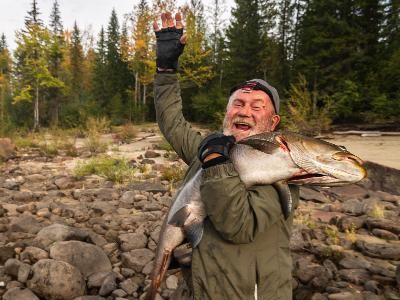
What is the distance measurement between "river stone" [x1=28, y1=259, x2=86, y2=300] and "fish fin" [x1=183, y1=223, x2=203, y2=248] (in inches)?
81.2

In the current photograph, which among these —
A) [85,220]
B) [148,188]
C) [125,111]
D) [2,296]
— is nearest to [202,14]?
[125,111]

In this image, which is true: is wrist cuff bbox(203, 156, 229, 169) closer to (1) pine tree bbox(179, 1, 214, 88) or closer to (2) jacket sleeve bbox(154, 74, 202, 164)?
(2) jacket sleeve bbox(154, 74, 202, 164)

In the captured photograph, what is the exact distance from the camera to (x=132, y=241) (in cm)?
417

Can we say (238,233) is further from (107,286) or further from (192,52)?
(192,52)

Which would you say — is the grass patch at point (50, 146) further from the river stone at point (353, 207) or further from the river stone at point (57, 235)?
the river stone at point (353, 207)

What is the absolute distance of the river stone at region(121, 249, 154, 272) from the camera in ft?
12.0

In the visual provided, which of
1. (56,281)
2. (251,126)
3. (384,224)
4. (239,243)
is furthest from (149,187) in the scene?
(239,243)

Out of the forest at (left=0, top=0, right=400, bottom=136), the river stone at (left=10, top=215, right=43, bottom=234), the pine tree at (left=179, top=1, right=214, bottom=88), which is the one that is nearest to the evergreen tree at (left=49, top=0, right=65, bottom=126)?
the forest at (left=0, top=0, right=400, bottom=136)

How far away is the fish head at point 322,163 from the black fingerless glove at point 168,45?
3.35 feet

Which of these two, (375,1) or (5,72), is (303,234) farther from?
A: (5,72)

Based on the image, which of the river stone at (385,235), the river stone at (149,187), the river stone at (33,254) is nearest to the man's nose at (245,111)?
the river stone at (33,254)

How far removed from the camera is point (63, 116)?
31953 mm

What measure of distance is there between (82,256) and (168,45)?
262 cm

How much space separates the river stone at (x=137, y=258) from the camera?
3668mm
